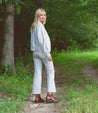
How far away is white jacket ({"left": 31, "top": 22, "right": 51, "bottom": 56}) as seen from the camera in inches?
224

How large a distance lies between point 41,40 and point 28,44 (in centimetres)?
986

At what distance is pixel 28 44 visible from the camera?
15516 mm

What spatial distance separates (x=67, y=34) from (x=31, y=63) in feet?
18.5

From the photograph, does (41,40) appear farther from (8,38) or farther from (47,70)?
(8,38)

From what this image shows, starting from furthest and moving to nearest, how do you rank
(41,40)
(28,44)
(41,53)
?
1. (28,44)
2. (41,53)
3. (41,40)

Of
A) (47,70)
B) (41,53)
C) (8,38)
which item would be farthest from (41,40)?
(8,38)

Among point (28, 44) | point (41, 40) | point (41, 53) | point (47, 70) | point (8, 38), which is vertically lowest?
point (28, 44)

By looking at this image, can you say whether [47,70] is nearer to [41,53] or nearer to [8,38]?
[41,53]

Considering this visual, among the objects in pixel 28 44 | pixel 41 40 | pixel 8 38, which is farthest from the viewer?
pixel 28 44

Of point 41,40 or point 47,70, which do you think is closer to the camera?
point 41,40

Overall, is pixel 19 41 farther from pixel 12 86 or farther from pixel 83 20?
pixel 12 86

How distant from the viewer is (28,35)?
15.2 metres

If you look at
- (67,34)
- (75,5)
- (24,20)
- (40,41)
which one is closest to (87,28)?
(67,34)

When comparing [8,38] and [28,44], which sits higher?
[8,38]
